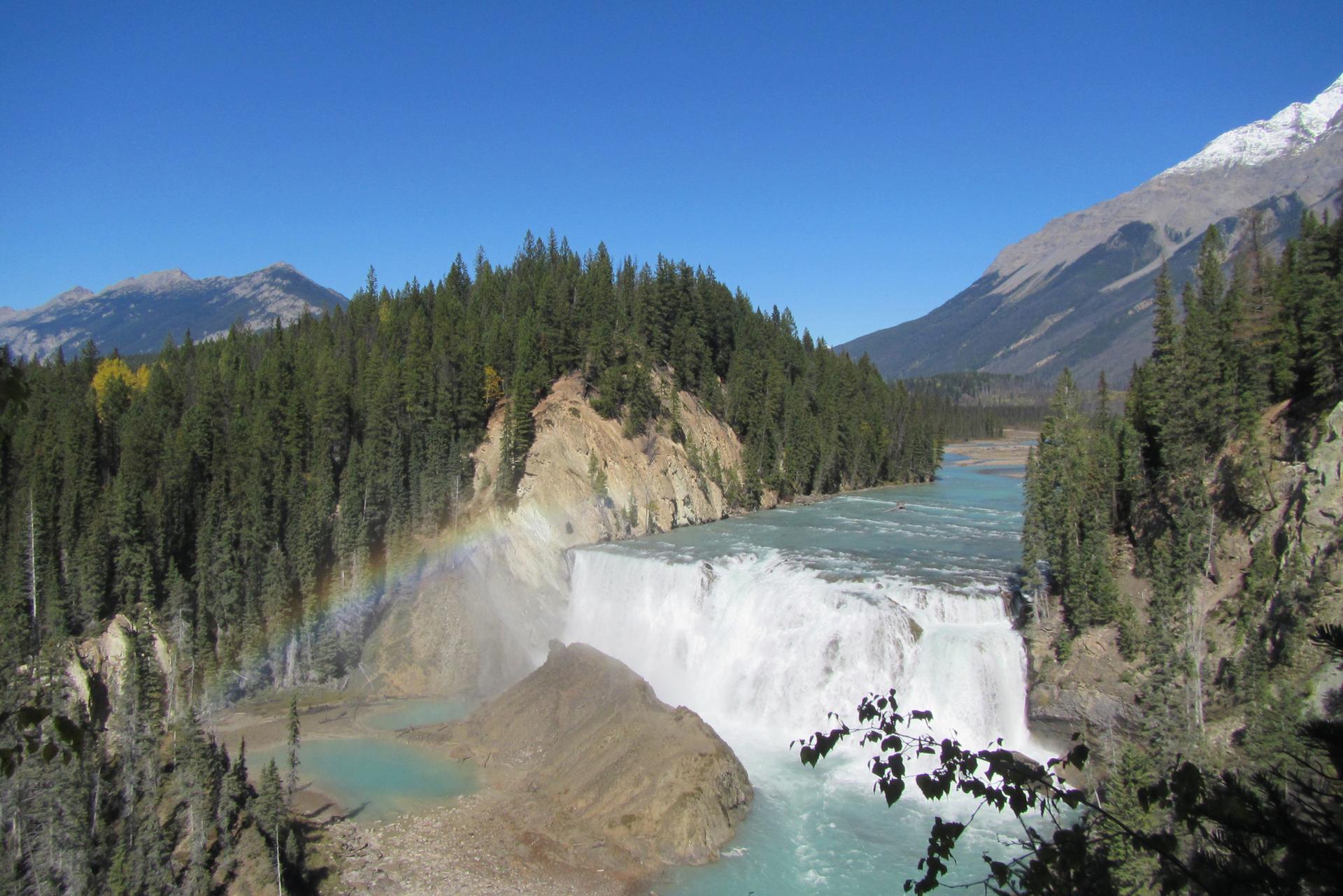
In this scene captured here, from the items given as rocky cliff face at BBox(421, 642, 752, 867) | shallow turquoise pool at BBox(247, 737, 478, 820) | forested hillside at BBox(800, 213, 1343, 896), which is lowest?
shallow turquoise pool at BBox(247, 737, 478, 820)

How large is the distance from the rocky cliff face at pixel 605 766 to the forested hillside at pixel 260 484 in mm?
8708

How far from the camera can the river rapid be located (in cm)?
2522

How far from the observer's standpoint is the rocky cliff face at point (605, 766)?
26.3m

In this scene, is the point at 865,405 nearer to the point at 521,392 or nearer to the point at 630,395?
the point at 630,395

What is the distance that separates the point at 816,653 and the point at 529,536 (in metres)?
25.3

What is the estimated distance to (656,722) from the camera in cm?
3077

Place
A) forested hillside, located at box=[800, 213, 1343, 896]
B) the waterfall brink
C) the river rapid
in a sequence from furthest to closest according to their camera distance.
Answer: the waterfall brink < the river rapid < forested hillside, located at box=[800, 213, 1343, 896]

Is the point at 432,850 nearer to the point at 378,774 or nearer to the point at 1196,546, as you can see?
the point at 378,774

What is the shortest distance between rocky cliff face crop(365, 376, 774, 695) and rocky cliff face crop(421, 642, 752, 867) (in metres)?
9.41

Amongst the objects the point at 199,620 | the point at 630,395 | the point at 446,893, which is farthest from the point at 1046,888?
the point at 630,395

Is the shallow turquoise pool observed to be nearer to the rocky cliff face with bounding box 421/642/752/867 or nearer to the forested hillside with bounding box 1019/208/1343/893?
the rocky cliff face with bounding box 421/642/752/867

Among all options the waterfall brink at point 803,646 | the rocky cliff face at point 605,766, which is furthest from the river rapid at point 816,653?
the rocky cliff face at point 605,766

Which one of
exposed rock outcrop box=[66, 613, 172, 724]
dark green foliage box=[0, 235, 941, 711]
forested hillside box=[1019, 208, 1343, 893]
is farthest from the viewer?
dark green foliage box=[0, 235, 941, 711]

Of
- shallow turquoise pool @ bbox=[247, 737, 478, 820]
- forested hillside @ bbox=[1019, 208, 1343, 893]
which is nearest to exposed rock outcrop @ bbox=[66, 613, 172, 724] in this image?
shallow turquoise pool @ bbox=[247, 737, 478, 820]
